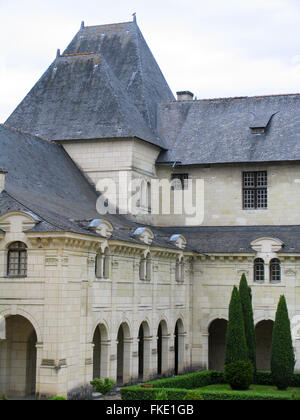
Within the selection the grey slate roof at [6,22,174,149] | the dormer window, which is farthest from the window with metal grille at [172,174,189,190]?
the dormer window

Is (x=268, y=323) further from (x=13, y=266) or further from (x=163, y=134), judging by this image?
(x=13, y=266)

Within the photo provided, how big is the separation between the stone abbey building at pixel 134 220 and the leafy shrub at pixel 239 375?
13.3ft

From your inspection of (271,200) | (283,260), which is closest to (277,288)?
(283,260)

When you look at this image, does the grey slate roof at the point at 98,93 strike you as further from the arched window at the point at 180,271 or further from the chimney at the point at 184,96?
the arched window at the point at 180,271

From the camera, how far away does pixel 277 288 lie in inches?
1647

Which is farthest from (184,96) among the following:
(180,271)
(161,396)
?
(161,396)

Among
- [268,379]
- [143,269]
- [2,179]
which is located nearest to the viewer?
[2,179]

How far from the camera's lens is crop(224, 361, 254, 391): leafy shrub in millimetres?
35688

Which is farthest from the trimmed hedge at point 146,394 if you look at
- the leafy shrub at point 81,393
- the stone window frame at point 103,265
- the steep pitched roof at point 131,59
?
the steep pitched roof at point 131,59

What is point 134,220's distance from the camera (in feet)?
137

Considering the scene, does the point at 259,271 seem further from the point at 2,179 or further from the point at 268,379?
the point at 2,179

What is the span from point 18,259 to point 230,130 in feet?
63.8

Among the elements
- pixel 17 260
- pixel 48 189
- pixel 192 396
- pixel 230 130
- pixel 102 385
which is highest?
pixel 230 130

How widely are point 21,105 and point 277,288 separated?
1659 cm
